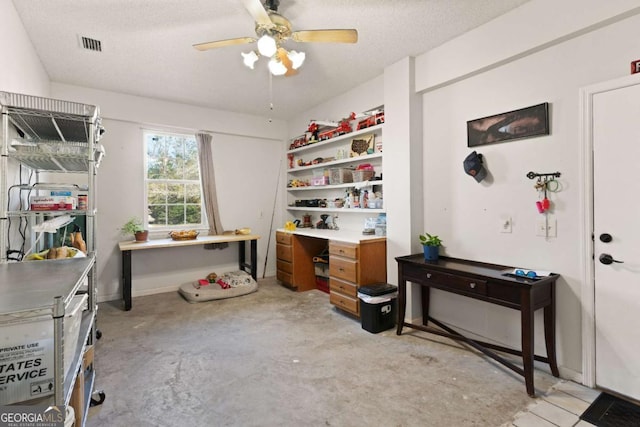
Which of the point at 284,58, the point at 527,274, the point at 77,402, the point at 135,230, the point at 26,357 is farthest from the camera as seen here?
the point at 135,230

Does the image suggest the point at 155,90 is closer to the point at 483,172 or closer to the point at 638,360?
the point at 483,172

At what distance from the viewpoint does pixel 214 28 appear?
2.62m

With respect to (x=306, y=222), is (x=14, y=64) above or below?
above

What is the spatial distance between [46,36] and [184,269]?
10.1ft

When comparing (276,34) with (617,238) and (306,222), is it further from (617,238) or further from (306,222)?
(306,222)

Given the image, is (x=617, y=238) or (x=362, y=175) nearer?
(x=617, y=238)

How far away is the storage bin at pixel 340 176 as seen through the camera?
4148mm

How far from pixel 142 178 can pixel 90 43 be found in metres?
1.89

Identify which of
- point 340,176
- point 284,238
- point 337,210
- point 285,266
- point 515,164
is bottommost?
point 285,266

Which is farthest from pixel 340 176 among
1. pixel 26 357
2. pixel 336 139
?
pixel 26 357

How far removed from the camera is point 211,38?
279cm

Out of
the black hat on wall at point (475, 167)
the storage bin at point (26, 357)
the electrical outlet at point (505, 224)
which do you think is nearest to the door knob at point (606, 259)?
the electrical outlet at point (505, 224)

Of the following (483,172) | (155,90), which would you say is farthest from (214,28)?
(483,172)

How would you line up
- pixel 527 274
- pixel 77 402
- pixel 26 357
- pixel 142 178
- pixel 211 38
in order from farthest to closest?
pixel 142 178, pixel 211 38, pixel 527 274, pixel 77 402, pixel 26 357
